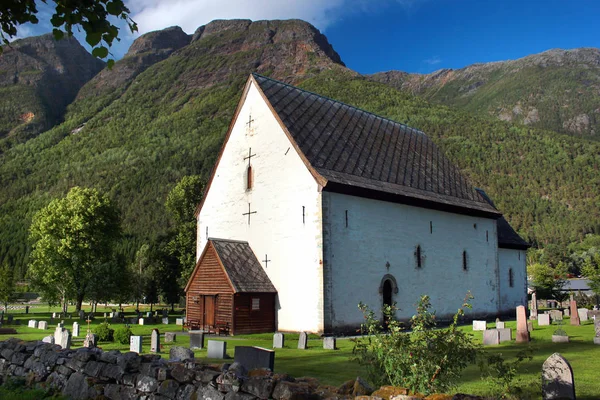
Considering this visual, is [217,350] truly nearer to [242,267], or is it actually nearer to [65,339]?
[65,339]

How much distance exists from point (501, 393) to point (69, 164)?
175m

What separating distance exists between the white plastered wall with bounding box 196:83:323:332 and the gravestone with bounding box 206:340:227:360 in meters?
8.54

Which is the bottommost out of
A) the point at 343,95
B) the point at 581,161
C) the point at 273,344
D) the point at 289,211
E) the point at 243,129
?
the point at 273,344

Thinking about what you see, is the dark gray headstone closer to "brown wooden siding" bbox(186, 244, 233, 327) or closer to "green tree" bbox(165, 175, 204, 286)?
"brown wooden siding" bbox(186, 244, 233, 327)

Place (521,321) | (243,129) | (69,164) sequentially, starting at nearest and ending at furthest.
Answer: (521,321), (243,129), (69,164)

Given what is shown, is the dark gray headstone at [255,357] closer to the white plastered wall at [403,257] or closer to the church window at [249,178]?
the white plastered wall at [403,257]

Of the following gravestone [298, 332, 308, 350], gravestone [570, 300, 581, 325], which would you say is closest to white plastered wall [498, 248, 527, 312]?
gravestone [570, 300, 581, 325]

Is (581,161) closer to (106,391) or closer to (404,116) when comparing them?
(404,116)

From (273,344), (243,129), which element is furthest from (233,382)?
(243,129)

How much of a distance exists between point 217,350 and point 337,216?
10.7 m

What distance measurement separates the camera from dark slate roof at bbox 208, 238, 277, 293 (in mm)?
23656

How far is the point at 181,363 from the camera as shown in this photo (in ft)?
28.6

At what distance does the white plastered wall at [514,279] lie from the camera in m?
35.1

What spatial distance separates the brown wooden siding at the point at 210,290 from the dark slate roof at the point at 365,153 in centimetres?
660
